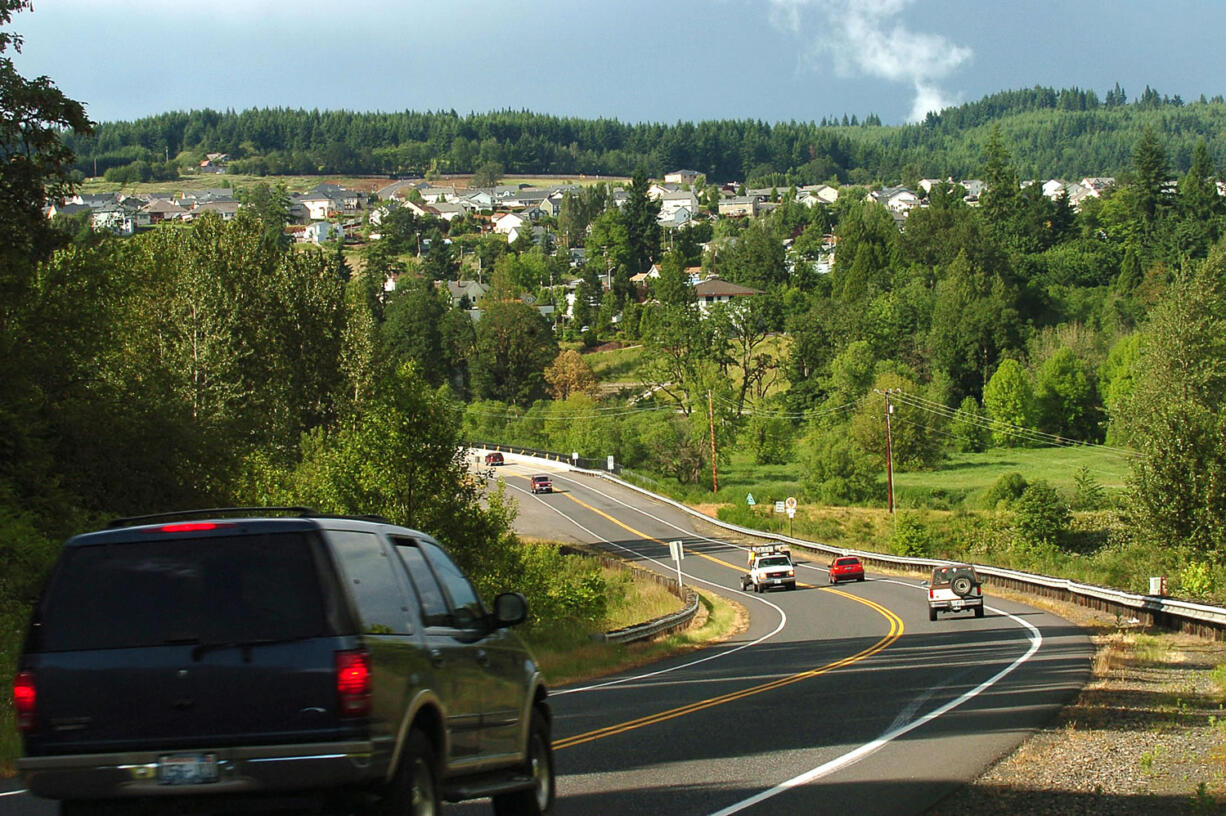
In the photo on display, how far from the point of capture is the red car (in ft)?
182

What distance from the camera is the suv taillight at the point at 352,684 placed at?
642 centimetres

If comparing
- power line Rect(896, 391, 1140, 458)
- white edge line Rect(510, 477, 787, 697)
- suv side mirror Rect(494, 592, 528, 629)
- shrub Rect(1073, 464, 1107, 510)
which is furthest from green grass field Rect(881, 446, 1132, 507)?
suv side mirror Rect(494, 592, 528, 629)

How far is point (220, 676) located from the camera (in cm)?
644

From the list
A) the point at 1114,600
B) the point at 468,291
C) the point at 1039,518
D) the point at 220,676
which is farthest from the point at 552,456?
the point at 220,676

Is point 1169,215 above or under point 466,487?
above

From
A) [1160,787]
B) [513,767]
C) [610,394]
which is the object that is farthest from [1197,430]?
[610,394]

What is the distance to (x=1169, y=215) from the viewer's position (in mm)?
175750

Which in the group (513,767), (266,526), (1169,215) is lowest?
(513,767)

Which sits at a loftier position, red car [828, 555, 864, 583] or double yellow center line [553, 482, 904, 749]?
double yellow center line [553, 482, 904, 749]

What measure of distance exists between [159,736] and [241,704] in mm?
427

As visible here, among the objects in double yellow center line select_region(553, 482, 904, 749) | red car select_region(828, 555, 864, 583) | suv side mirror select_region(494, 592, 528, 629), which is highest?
suv side mirror select_region(494, 592, 528, 629)

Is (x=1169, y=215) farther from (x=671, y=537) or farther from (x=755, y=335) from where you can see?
(x=671, y=537)

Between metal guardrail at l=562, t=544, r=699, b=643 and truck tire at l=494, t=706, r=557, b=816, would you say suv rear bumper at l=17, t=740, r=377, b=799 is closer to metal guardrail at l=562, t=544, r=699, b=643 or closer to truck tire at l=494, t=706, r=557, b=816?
truck tire at l=494, t=706, r=557, b=816

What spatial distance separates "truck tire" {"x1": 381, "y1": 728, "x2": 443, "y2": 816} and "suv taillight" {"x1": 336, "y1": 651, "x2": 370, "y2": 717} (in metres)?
0.55
